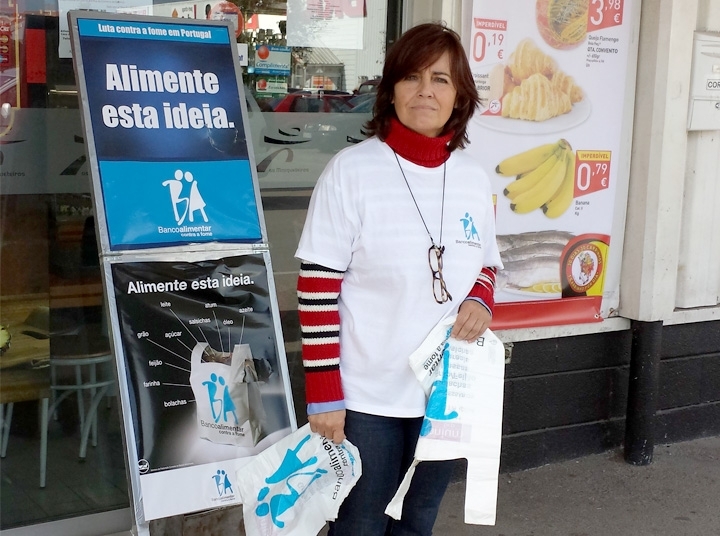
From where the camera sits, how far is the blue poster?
2998 mm

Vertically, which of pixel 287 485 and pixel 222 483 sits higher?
pixel 287 485

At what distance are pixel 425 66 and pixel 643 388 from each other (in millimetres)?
2873

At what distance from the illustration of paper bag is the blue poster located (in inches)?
15.5

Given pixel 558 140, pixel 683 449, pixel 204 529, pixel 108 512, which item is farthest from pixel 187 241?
pixel 683 449

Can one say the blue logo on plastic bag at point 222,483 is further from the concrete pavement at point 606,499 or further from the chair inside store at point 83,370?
the concrete pavement at point 606,499

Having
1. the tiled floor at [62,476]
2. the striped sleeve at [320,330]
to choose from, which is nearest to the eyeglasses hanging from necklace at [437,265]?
the striped sleeve at [320,330]

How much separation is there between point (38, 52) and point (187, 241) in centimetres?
108

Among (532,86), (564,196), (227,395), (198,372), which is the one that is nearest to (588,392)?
(564,196)

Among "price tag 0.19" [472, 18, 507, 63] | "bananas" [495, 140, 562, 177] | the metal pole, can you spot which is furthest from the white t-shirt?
the metal pole

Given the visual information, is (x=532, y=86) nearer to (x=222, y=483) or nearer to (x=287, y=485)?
(x=222, y=483)

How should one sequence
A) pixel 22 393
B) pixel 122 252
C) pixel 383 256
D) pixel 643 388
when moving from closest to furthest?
pixel 383 256
pixel 122 252
pixel 22 393
pixel 643 388

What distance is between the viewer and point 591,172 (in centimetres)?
458

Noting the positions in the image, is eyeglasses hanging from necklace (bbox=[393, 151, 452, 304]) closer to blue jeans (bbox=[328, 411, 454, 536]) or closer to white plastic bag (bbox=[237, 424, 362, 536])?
blue jeans (bbox=[328, 411, 454, 536])

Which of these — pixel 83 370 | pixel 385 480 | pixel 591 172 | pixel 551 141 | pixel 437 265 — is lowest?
pixel 83 370
